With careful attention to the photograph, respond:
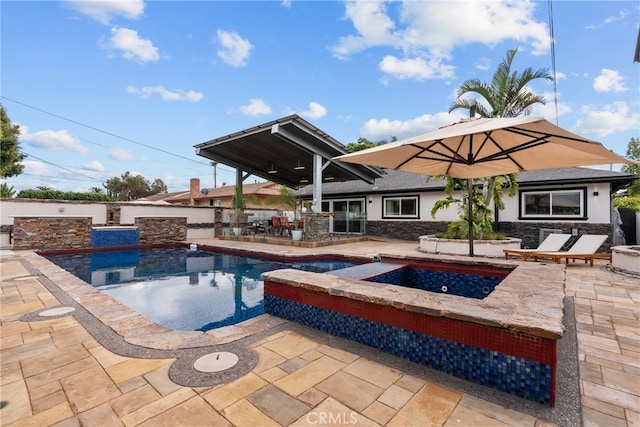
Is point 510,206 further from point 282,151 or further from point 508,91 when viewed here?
point 282,151

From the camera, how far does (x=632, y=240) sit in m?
10.9

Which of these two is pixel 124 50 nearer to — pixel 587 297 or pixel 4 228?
pixel 4 228

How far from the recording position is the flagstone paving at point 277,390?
1763mm

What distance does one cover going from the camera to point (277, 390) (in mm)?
2041

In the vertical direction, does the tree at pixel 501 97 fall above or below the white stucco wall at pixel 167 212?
above

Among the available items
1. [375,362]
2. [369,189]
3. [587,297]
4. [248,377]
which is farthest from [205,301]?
[369,189]

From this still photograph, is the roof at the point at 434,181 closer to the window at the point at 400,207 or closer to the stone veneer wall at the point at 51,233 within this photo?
the window at the point at 400,207

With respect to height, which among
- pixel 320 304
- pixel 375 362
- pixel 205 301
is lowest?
pixel 205 301

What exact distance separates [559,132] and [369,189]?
1222 centimetres

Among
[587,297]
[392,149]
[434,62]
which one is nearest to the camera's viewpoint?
[392,149]

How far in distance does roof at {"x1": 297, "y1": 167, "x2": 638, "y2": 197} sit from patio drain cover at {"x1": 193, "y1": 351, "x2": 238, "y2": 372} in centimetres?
1191

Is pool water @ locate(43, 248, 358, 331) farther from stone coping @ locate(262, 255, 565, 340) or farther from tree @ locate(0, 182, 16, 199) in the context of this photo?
tree @ locate(0, 182, 16, 199)

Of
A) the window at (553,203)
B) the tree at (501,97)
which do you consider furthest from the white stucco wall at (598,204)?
the tree at (501,97)

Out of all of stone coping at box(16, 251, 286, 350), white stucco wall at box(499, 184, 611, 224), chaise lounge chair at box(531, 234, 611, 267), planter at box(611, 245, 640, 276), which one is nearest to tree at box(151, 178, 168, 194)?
stone coping at box(16, 251, 286, 350)
